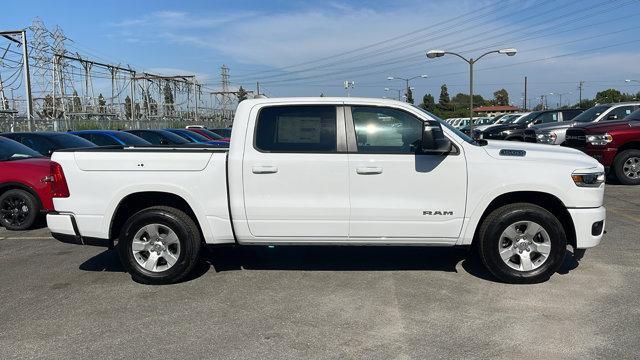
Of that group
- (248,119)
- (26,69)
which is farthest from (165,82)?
(248,119)

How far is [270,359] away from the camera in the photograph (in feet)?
11.8

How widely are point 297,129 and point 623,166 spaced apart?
9457 millimetres

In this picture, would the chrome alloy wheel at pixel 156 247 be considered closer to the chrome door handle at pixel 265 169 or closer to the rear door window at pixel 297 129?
the chrome door handle at pixel 265 169

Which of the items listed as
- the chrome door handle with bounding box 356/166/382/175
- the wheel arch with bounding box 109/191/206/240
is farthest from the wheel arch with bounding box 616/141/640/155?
the wheel arch with bounding box 109/191/206/240

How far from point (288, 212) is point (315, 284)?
0.78 metres

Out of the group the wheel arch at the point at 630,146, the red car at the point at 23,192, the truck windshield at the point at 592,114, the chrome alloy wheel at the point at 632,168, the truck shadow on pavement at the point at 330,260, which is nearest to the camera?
the truck shadow on pavement at the point at 330,260

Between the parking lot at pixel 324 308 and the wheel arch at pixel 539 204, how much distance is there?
50 centimetres

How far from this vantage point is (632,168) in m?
11.6

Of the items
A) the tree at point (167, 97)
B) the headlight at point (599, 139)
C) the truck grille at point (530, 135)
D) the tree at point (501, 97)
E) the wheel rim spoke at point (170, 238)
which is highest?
the tree at point (501, 97)

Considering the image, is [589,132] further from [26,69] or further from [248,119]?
[26,69]

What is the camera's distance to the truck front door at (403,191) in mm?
4957

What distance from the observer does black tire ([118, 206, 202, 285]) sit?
5199mm

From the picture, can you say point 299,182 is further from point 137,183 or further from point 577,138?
point 577,138

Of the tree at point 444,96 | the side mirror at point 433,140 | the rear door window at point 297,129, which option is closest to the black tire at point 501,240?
the side mirror at point 433,140
